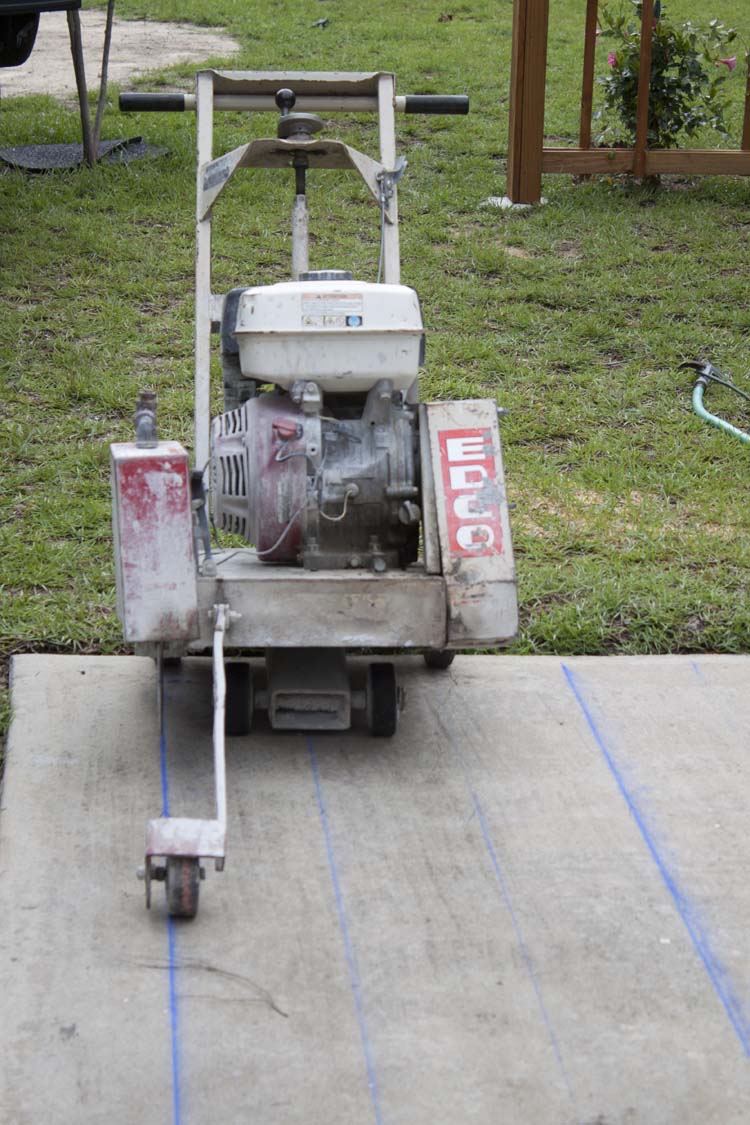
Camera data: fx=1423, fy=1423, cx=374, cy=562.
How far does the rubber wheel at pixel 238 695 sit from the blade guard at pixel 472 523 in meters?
0.51

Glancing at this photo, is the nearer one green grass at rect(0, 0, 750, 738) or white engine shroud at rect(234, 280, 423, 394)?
white engine shroud at rect(234, 280, 423, 394)

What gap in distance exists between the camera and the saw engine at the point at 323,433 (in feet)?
10.1

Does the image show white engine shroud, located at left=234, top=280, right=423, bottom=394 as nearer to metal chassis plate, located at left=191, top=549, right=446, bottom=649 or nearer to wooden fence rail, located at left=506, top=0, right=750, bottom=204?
metal chassis plate, located at left=191, top=549, right=446, bottom=649

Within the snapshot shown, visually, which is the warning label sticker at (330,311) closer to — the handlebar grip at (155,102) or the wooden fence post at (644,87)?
the handlebar grip at (155,102)

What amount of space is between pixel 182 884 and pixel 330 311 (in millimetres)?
1238

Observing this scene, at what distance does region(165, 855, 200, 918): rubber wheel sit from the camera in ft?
8.64

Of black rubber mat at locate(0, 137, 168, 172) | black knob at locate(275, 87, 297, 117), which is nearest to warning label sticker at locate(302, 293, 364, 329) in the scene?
black knob at locate(275, 87, 297, 117)

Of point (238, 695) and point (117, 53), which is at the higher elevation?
point (117, 53)

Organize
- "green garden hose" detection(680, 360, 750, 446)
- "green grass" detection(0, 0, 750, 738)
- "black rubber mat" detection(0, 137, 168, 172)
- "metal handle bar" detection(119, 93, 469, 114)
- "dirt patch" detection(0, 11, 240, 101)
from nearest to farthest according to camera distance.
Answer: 1. "metal handle bar" detection(119, 93, 469, 114)
2. "green grass" detection(0, 0, 750, 738)
3. "green garden hose" detection(680, 360, 750, 446)
4. "black rubber mat" detection(0, 137, 168, 172)
5. "dirt patch" detection(0, 11, 240, 101)

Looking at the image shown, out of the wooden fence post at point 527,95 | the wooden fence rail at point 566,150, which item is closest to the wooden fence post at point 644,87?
the wooden fence rail at point 566,150

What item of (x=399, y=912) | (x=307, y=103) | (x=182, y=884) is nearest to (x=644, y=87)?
(x=307, y=103)

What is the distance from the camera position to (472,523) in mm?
3086

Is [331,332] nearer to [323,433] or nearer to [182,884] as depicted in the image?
[323,433]

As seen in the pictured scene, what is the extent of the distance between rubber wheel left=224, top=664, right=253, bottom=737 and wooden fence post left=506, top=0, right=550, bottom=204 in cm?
503
